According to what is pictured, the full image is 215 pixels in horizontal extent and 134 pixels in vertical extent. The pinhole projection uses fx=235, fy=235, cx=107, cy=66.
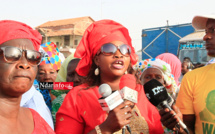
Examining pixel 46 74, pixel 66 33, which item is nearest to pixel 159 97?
pixel 46 74

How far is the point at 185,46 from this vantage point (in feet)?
38.7

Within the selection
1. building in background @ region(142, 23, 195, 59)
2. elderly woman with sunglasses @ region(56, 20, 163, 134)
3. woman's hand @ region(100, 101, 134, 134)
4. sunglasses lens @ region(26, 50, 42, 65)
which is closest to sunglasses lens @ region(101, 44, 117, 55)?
elderly woman with sunglasses @ region(56, 20, 163, 134)

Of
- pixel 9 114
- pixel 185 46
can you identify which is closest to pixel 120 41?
pixel 9 114

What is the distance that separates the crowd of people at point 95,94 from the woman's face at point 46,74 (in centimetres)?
91

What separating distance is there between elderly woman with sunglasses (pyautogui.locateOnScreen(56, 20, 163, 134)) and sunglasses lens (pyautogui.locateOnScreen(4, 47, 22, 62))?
35.1 inches

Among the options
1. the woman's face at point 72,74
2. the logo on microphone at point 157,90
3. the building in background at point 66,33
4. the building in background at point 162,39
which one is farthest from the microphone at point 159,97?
the building in background at point 66,33

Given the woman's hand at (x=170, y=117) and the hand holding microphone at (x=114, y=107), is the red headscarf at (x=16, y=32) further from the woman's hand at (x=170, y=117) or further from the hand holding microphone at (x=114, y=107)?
the woman's hand at (x=170, y=117)

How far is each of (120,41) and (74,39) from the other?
4127cm

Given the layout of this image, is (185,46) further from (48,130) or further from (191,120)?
(48,130)

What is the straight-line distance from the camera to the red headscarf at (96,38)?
2.69 meters

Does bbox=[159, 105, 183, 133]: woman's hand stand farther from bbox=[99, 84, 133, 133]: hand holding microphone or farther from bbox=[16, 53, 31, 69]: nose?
bbox=[16, 53, 31, 69]: nose

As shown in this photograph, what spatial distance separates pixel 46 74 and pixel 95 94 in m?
2.01

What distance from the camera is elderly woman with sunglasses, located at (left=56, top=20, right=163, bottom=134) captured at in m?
2.36

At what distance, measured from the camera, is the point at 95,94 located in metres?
2.53
